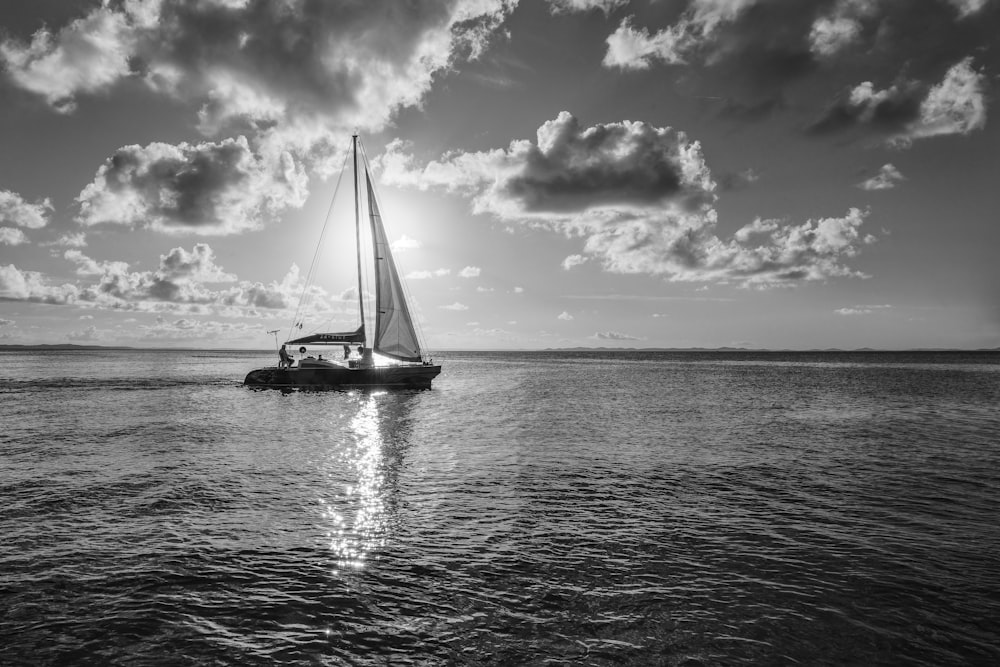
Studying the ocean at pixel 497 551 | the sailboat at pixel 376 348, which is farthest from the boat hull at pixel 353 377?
the ocean at pixel 497 551

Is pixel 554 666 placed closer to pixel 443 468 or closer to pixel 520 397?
pixel 443 468

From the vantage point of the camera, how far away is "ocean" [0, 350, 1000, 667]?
8227 mm

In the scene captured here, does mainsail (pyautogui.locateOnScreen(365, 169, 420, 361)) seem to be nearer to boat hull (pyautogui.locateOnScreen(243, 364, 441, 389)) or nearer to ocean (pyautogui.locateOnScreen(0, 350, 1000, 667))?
boat hull (pyautogui.locateOnScreen(243, 364, 441, 389))

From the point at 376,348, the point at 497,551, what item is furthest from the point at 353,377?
the point at 497,551

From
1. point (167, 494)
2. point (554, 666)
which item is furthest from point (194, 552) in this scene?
point (554, 666)

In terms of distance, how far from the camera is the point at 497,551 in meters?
11.9

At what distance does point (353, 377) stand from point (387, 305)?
850 centimetres

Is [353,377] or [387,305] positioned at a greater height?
[387,305]

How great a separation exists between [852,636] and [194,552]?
42.9 feet

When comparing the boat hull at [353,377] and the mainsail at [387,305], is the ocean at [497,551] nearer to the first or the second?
the boat hull at [353,377]

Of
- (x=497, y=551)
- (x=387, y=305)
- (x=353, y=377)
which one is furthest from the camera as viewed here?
(x=387, y=305)

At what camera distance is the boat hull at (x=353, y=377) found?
55.0 meters

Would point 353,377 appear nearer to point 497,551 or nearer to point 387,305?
point 387,305

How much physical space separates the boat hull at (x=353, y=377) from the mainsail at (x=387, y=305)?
2.06 metres
